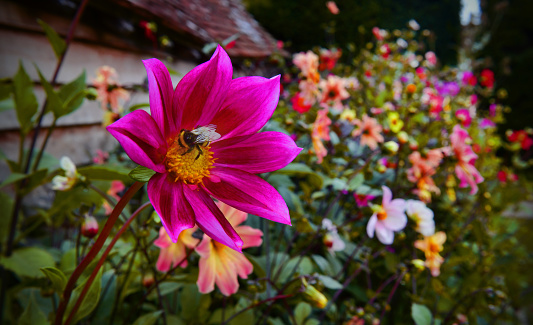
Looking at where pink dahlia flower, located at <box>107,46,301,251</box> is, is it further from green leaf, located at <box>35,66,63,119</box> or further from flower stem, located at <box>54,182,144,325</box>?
green leaf, located at <box>35,66,63,119</box>

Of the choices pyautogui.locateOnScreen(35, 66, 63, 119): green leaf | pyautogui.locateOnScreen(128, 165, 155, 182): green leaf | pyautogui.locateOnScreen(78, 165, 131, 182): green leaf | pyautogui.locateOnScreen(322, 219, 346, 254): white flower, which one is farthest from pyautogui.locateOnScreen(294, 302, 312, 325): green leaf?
pyautogui.locateOnScreen(35, 66, 63, 119): green leaf

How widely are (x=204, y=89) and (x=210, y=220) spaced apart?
14cm

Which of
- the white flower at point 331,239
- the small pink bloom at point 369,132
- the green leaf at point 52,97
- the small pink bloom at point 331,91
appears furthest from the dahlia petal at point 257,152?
the small pink bloom at point 331,91

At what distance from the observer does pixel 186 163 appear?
14.5 inches

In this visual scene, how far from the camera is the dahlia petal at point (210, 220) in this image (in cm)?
32

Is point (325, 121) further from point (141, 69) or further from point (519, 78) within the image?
point (519, 78)

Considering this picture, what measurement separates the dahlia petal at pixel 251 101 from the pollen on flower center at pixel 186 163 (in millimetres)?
56

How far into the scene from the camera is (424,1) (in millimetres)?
7648

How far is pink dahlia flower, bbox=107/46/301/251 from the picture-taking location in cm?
35

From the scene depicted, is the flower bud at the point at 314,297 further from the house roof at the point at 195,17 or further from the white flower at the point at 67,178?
the house roof at the point at 195,17

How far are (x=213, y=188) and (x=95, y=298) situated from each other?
256 millimetres

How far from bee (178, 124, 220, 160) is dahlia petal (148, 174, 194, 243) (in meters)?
0.04

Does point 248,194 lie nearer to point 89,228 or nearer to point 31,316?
point 89,228

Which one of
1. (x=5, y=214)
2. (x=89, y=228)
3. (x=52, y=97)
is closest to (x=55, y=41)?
(x=52, y=97)
